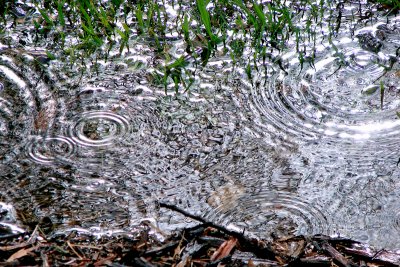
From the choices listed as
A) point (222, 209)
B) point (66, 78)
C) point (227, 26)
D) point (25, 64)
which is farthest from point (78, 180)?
point (227, 26)

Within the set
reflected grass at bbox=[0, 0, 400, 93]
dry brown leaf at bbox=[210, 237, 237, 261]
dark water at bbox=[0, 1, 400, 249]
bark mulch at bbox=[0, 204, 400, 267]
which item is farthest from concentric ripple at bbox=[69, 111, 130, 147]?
dry brown leaf at bbox=[210, 237, 237, 261]

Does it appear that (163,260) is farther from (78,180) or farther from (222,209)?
(78,180)

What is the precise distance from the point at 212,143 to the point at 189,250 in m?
0.81

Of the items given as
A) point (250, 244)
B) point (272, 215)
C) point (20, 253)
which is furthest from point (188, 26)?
point (20, 253)

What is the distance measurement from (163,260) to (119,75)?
158cm

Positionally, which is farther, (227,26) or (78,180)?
(227,26)

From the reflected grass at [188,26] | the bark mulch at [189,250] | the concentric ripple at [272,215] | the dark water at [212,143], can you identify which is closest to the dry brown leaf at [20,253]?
the bark mulch at [189,250]

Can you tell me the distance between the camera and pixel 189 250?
246 centimetres

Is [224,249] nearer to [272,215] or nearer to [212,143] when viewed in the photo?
[272,215]

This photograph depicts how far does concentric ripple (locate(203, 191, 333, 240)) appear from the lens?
266 cm

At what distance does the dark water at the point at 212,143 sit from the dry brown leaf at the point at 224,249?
0.56ft

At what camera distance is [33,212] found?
274 cm

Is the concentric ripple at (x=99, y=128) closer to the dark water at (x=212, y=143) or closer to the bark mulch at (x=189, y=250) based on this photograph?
the dark water at (x=212, y=143)

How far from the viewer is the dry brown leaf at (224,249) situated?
7.91 ft
